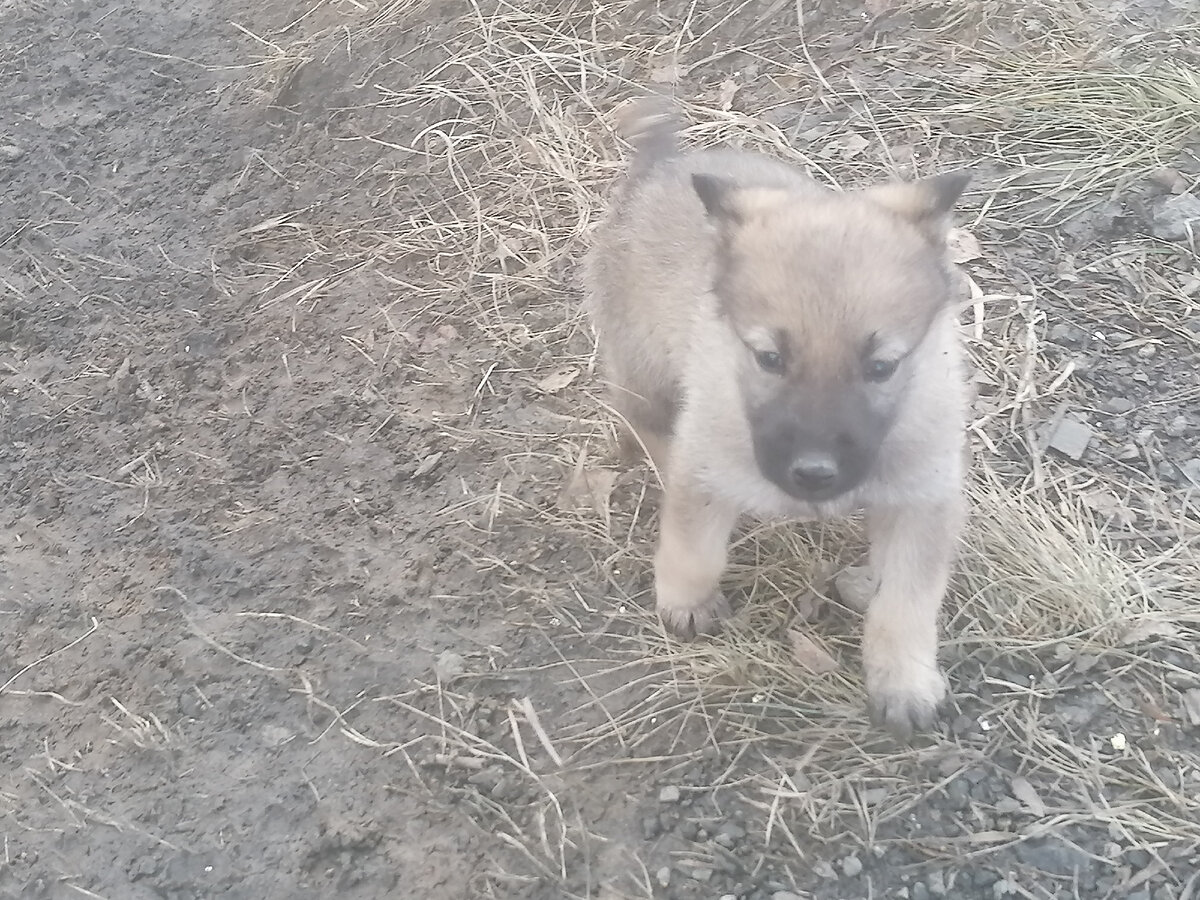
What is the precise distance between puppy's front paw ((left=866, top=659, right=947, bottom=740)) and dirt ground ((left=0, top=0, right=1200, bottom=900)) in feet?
0.19

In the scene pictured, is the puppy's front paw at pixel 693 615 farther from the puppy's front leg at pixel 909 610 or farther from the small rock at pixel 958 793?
the small rock at pixel 958 793

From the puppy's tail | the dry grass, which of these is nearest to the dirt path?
the dry grass

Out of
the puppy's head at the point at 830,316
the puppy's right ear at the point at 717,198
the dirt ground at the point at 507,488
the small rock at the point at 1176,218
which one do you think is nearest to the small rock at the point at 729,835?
the dirt ground at the point at 507,488

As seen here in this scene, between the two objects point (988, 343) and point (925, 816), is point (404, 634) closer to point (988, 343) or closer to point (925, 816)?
point (925, 816)

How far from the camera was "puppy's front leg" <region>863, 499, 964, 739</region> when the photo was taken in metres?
2.46

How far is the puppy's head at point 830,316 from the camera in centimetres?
211

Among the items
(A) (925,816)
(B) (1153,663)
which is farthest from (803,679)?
(B) (1153,663)

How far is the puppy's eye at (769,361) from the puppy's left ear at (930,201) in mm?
436

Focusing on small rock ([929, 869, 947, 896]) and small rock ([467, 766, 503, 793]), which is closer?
small rock ([929, 869, 947, 896])

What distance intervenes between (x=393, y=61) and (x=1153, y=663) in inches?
143

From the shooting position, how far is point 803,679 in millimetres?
2613

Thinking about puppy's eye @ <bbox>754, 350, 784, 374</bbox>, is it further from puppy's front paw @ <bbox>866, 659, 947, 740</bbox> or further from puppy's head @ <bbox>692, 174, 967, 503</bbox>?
puppy's front paw @ <bbox>866, 659, 947, 740</bbox>

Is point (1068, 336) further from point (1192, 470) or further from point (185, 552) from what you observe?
point (185, 552)

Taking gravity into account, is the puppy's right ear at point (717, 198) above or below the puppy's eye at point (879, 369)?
above
